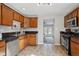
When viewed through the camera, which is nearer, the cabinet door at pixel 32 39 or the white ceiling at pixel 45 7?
the white ceiling at pixel 45 7

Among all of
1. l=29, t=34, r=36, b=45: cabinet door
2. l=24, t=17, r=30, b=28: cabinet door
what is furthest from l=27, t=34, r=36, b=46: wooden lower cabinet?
l=24, t=17, r=30, b=28: cabinet door

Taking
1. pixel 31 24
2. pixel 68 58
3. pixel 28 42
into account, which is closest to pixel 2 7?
pixel 68 58

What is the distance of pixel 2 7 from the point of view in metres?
3.19

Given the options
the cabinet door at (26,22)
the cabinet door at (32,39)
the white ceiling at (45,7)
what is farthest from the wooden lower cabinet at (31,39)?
the white ceiling at (45,7)

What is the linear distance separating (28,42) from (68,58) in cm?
528

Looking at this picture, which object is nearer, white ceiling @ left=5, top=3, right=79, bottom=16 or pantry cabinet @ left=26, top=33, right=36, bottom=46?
white ceiling @ left=5, top=3, right=79, bottom=16

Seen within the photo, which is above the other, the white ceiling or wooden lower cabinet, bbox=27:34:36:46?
the white ceiling

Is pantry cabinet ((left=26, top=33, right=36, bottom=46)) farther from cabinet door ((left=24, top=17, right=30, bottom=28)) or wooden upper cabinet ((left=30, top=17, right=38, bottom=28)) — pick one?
wooden upper cabinet ((left=30, top=17, right=38, bottom=28))

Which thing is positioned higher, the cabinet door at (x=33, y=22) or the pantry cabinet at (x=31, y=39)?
the cabinet door at (x=33, y=22)

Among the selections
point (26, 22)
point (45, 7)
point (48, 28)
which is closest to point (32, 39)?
point (26, 22)

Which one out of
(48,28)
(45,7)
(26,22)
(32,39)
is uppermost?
(45,7)

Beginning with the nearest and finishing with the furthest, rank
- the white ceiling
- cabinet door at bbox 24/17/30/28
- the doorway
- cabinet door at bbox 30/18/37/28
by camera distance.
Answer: the white ceiling
cabinet door at bbox 24/17/30/28
cabinet door at bbox 30/18/37/28
the doorway

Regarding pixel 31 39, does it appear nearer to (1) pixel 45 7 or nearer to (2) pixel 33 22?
(2) pixel 33 22

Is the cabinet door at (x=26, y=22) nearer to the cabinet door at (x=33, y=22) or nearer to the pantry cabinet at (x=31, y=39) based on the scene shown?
the cabinet door at (x=33, y=22)
